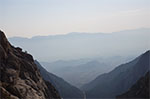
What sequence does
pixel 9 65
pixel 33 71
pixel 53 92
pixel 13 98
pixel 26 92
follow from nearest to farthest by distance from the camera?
pixel 13 98, pixel 26 92, pixel 9 65, pixel 33 71, pixel 53 92

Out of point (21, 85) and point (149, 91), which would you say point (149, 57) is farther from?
point (21, 85)

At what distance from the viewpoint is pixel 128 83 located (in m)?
194

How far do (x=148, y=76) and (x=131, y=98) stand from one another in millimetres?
10434

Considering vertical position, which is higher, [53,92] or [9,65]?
[9,65]

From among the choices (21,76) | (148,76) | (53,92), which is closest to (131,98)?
(148,76)

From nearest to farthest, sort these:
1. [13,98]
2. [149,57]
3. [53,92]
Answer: [13,98] → [53,92] → [149,57]

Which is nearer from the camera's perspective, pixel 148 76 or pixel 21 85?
pixel 21 85

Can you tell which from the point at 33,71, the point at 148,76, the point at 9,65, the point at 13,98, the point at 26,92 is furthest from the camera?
the point at 148,76

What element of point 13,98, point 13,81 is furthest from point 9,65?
point 13,98

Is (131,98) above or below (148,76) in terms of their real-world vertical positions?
below

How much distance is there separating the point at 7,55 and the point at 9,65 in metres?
4.07

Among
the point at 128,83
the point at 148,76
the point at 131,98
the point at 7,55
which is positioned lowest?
the point at 128,83

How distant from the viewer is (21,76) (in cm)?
7431

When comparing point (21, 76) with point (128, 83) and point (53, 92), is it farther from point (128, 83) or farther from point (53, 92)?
point (128, 83)
